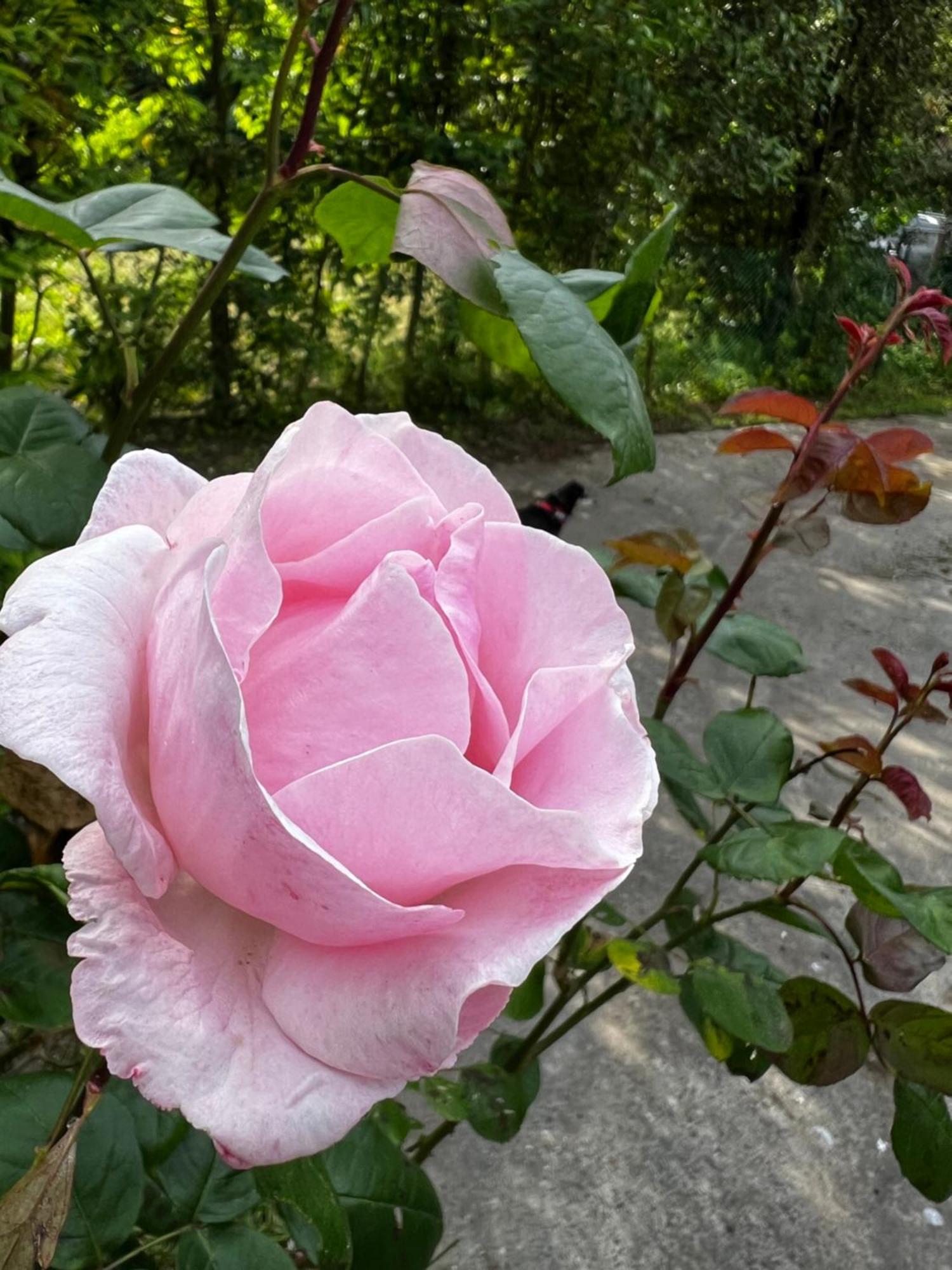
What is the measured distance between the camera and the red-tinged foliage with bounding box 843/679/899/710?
29.5 inches

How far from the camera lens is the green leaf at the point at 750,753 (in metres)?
0.68

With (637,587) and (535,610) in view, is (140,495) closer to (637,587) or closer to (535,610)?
(535,610)

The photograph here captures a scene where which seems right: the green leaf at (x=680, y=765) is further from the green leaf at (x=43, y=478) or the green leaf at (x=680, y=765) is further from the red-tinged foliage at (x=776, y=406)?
the green leaf at (x=43, y=478)

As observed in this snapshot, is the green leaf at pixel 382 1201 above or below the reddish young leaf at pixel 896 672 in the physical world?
below

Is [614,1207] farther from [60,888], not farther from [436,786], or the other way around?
[436,786]

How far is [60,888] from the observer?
45cm

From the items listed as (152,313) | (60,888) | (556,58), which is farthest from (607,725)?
(556,58)

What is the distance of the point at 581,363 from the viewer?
38 cm

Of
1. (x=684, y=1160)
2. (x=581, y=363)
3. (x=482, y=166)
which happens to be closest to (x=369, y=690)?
(x=581, y=363)

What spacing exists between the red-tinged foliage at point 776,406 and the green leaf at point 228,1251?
1.76ft

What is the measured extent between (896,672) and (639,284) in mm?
382

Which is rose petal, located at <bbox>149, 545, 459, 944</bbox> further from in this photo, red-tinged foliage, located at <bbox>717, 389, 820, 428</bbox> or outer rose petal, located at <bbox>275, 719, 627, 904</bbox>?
red-tinged foliage, located at <bbox>717, 389, 820, 428</bbox>

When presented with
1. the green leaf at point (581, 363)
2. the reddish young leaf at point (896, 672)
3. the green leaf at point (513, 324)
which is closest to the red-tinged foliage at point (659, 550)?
the reddish young leaf at point (896, 672)

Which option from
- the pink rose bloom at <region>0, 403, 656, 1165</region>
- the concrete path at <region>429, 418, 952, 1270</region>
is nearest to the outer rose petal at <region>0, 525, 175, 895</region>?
the pink rose bloom at <region>0, 403, 656, 1165</region>
